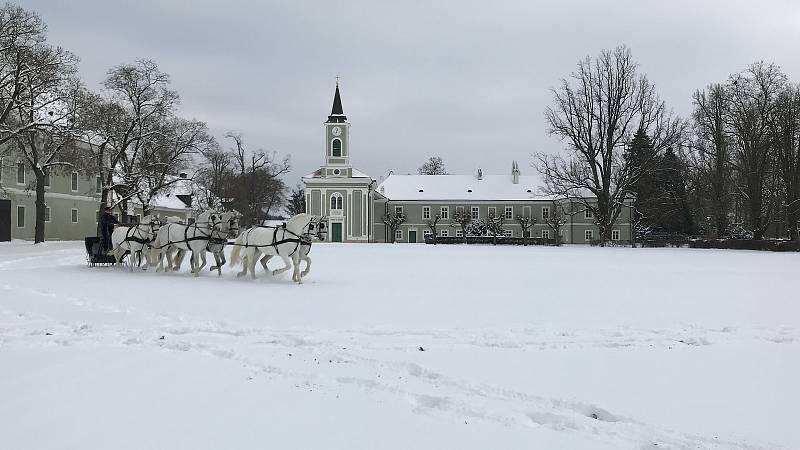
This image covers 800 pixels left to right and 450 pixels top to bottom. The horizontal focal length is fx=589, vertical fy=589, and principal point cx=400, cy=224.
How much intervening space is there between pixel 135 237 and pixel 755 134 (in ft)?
128

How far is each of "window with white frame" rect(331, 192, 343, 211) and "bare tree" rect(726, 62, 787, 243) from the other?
1486 inches

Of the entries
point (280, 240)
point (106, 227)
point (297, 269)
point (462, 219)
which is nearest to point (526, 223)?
point (462, 219)

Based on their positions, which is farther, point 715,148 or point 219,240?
point 715,148


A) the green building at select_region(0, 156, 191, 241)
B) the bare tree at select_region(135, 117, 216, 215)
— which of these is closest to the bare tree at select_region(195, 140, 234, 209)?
the green building at select_region(0, 156, 191, 241)

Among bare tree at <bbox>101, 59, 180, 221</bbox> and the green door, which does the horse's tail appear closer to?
bare tree at <bbox>101, 59, 180, 221</bbox>

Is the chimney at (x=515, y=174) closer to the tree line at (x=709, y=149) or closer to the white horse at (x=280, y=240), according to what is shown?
the tree line at (x=709, y=149)

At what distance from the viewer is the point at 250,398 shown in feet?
15.4

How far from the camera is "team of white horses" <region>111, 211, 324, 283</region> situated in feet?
45.7

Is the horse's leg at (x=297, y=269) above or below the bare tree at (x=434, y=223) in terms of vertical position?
below

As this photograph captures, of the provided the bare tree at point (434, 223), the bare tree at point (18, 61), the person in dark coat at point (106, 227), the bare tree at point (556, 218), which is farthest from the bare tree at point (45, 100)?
the bare tree at point (556, 218)

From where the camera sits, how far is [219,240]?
1521 centimetres

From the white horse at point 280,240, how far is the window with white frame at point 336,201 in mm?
49736

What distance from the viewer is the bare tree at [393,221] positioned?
6825 cm

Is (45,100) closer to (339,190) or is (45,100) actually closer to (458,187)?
(339,190)
